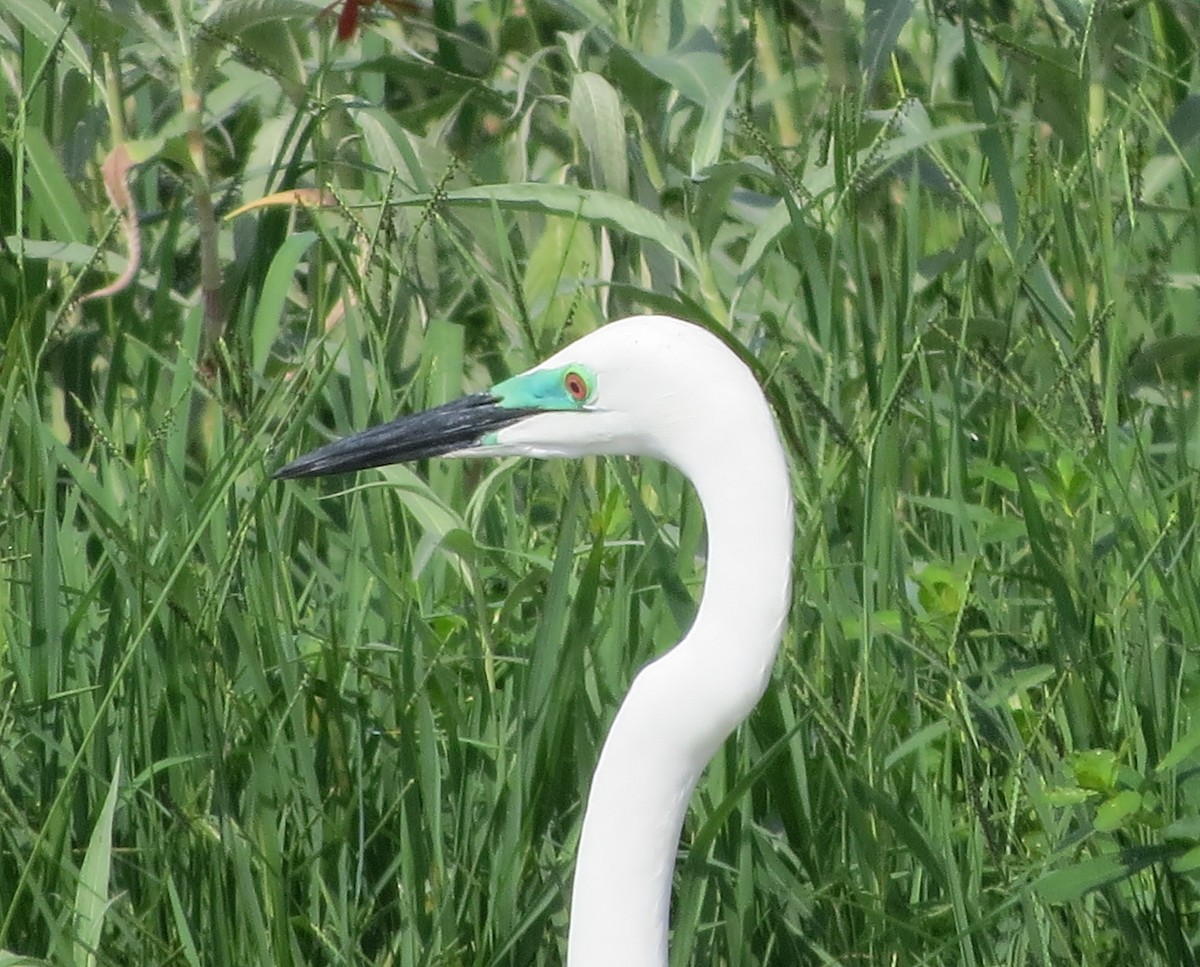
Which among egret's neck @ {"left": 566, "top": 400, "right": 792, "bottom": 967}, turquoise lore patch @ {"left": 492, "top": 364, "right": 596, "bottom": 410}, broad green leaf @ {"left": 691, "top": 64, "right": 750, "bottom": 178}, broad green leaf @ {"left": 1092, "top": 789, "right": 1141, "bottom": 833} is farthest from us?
broad green leaf @ {"left": 691, "top": 64, "right": 750, "bottom": 178}

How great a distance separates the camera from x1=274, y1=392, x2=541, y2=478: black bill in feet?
5.17

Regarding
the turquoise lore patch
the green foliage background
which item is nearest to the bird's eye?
the turquoise lore patch

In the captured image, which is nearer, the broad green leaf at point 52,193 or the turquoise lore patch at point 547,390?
the turquoise lore patch at point 547,390

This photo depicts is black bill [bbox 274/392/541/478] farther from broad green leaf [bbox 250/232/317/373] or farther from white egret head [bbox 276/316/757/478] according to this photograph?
broad green leaf [bbox 250/232/317/373]

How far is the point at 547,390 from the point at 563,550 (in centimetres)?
33

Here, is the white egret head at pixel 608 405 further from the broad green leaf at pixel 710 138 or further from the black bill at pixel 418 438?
the broad green leaf at pixel 710 138

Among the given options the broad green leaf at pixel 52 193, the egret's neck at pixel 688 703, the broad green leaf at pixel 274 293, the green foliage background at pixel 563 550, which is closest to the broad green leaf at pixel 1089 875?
the green foliage background at pixel 563 550

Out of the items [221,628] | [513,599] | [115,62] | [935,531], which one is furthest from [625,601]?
[115,62]

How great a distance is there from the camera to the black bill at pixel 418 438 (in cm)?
158

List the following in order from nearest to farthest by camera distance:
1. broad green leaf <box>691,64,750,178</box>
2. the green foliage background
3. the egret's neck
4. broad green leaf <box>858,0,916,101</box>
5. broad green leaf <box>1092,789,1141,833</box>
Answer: the egret's neck → broad green leaf <box>1092,789,1141,833</box> → the green foliage background → broad green leaf <box>691,64,750,178</box> → broad green leaf <box>858,0,916,101</box>

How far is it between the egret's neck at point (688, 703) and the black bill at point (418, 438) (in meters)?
0.20

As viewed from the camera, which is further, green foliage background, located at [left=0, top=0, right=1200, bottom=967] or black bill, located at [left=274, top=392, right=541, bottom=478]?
green foliage background, located at [left=0, top=0, right=1200, bottom=967]

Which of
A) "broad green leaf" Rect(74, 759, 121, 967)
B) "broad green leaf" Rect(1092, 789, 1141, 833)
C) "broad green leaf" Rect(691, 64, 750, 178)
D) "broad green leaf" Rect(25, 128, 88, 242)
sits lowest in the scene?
"broad green leaf" Rect(74, 759, 121, 967)

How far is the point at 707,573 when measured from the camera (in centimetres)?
141
